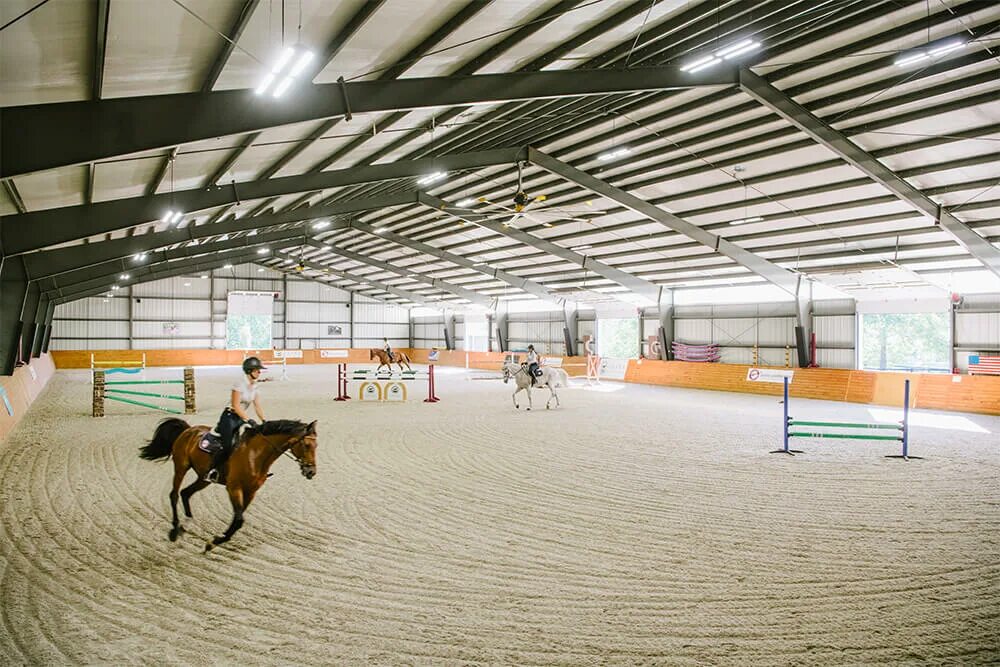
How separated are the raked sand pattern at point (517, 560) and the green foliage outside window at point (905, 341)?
10.3m

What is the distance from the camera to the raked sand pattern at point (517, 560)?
374cm

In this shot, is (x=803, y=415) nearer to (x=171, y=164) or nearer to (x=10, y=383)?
(x=171, y=164)

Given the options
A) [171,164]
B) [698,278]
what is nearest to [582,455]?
[171,164]

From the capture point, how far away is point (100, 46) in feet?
18.2

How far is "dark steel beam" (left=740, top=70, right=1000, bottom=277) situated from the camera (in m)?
10.8

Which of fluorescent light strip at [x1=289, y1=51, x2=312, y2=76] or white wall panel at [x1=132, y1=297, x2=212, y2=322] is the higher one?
fluorescent light strip at [x1=289, y1=51, x2=312, y2=76]

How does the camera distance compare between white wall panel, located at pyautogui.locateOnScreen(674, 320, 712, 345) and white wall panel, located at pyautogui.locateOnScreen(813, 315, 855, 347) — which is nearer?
white wall panel, located at pyautogui.locateOnScreen(813, 315, 855, 347)

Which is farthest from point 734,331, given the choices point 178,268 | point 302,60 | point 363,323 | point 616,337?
point 363,323

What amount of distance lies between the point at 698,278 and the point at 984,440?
42.2ft

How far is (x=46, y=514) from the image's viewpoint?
21.2 feet

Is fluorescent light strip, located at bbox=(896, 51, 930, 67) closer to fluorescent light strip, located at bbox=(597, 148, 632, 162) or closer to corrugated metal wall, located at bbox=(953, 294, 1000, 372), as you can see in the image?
fluorescent light strip, located at bbox=(597, 148, 632, 162)

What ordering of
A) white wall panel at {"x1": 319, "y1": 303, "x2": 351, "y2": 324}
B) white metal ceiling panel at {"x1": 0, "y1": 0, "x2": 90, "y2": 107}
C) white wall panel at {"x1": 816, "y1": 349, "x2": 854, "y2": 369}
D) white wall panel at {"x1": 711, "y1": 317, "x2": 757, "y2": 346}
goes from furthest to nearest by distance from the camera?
white wall panel at {"x1": 319, "y1": 303, "x2": 351, "y2": 324}
white wall panel at {"x1": 711, "y1": 317, "x2": 757, "y2": 346}
white wall panel at {"x1": 816, "y1": 349, "x2": 854, "y2": 369}
white metal ceiling panel at {"x1": 0, "y1": 0, "x2": 90, "y2": 107}

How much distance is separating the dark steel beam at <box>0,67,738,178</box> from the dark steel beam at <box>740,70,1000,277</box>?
1589mm

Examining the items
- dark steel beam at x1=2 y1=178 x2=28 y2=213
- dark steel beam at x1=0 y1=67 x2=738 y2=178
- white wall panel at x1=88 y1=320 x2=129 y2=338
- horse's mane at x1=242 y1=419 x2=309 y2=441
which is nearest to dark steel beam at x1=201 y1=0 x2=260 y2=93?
dark steel beam at x1=0 y1=67 x2=738 y2=178
